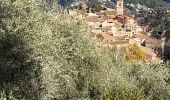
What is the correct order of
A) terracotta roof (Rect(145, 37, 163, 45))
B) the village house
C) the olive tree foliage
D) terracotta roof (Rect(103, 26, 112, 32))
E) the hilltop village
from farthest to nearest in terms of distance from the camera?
terracotta roof (Rect(145, 37, 163, 45)), terracotta roof (Rect(103, 26, 112, 32)), the village house, the hilltop village, the olive tree foliage

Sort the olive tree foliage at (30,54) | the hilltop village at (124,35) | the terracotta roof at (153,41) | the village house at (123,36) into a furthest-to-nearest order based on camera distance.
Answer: the terracotta roof at (153,41) → the village house at (123,36) → the hilltop village at (124,35) → the olive tree foliage at (30,54)

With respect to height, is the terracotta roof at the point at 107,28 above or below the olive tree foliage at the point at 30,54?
below

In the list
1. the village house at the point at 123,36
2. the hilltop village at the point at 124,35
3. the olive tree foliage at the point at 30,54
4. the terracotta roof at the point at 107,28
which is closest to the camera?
the olive tree foliage at the point at 30,54

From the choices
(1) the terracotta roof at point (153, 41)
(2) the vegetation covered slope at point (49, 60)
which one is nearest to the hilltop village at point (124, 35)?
(1) the terracotta roof at point (153, 41)

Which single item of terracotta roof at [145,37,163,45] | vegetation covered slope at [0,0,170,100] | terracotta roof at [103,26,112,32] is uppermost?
vegetation covered slope at [0,0,170,100]

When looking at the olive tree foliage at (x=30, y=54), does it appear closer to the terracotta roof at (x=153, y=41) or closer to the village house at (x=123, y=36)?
the village house at (x=123, y=36)

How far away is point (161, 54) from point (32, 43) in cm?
6816

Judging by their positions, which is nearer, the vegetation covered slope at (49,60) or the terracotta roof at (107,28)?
the vegetation covered slope at (49,60)

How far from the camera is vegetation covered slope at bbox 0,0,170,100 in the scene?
53.8 feet

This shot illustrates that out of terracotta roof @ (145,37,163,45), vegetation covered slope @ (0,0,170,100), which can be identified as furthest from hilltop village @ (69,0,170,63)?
vegetation covered slope @ (0,0,170,100)

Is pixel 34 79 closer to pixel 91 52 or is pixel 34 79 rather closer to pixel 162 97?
pixel 91 52

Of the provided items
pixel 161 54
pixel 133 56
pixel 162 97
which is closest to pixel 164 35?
pixel 161 54

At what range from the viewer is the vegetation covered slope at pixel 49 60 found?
16.4 metres

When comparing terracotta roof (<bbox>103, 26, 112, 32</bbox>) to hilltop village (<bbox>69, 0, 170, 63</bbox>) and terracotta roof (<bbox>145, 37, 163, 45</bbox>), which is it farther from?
terracotta roof (<bbox>145, 37, 163, 45</bbox>)
